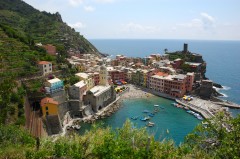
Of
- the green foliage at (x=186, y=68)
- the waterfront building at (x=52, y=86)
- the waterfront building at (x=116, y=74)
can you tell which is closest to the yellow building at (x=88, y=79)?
the waterfront building at (x=52, y=86)

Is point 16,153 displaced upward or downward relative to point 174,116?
upward

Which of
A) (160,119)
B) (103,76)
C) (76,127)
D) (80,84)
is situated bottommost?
(160,119)

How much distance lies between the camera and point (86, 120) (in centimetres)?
3722

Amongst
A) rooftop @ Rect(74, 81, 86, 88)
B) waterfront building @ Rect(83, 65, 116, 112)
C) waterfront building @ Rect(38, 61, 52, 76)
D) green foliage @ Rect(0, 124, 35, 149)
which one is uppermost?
waterfront building @ Rect(38, 61, 52, 76)

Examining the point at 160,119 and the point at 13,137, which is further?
the point at 160,119

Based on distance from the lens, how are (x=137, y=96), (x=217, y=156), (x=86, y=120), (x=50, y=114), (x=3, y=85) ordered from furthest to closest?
(x=137, y=96)
(x=86, y=120)
(x=50, y=114)
(x=3, y=85)
(x=217, y=156)

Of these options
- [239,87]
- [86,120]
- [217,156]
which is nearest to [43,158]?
[217,156]

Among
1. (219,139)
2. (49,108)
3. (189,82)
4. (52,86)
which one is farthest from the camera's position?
(189,82)

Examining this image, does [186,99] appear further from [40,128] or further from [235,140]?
[235,140]

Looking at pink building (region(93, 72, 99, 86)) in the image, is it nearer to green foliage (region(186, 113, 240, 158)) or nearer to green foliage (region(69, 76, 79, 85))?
green foliage (region(69, 76, 79, 85))

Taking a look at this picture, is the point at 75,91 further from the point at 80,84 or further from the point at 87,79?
the point at 87,79

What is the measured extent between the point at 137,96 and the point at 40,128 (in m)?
25.6

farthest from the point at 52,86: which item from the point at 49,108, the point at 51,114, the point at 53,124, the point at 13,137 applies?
the point at 13,137

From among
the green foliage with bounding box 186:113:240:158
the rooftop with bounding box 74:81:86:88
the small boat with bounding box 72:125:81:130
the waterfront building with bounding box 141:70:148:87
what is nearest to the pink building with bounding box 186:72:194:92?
the waterfront building with bounding box 141:70:148:87
